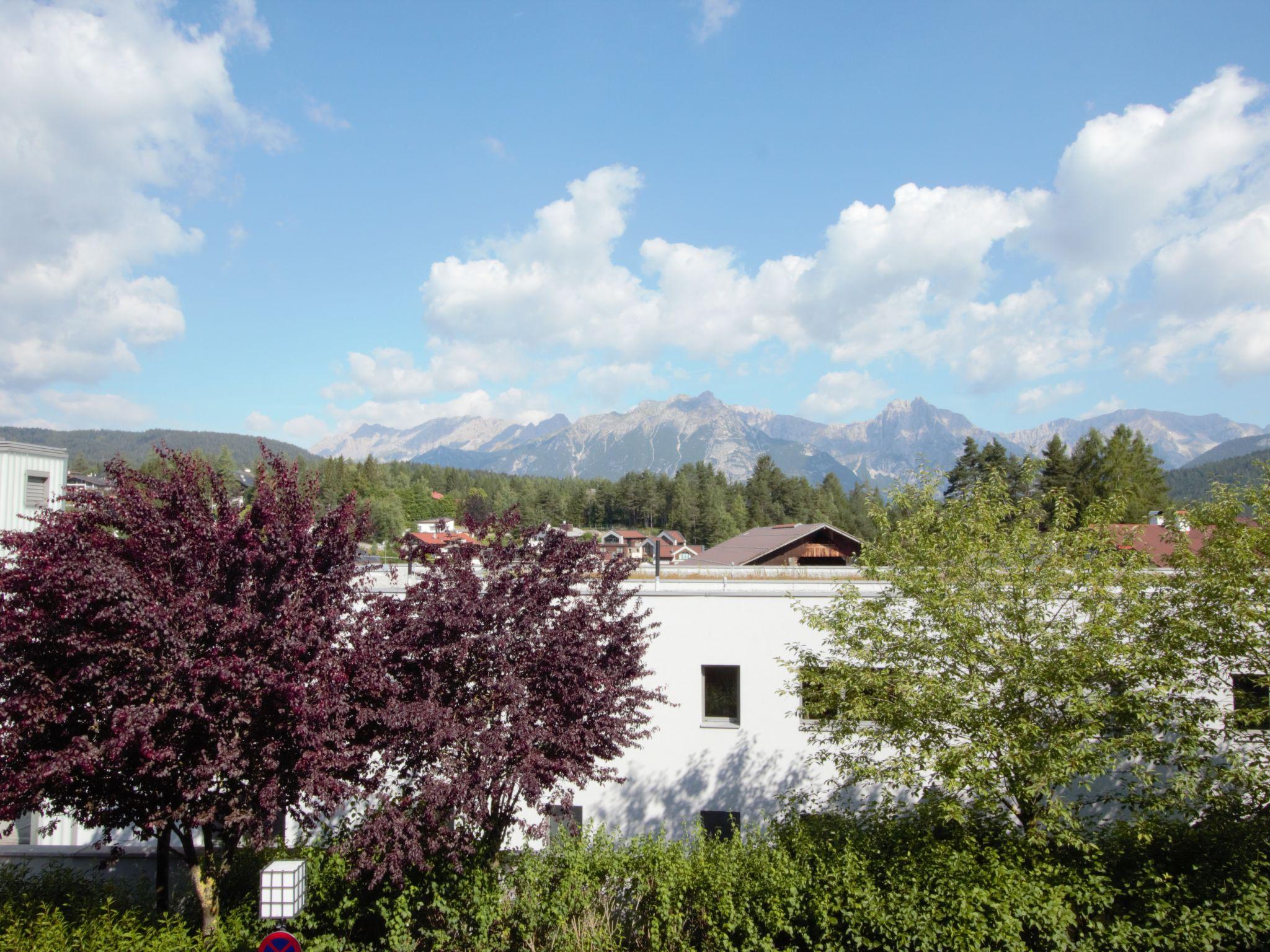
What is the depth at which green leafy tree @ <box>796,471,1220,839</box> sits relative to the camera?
9516mm

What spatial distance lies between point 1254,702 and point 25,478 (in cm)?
2949

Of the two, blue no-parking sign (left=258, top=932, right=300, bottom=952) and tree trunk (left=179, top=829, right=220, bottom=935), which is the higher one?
blue no-parking sign (left=258, top=932, right=300, bottom=952)

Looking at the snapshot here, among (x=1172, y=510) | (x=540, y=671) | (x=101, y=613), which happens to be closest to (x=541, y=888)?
(x=540, y=671)

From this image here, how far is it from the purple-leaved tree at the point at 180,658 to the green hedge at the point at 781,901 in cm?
133

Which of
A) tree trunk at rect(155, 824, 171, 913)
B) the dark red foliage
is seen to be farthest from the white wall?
tree trunk at rect(155, 824, 171, 913)

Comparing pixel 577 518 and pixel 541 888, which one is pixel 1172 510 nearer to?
pixel 541 888

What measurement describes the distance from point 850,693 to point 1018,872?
3.08 m

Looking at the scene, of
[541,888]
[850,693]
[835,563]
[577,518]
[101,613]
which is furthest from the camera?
[577,518]

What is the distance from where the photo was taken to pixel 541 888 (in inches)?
384

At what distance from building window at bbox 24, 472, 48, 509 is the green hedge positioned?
51.9 ft

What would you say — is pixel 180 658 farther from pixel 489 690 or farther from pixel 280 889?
pixel 489 690

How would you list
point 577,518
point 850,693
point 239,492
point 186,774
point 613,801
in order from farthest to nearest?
point 577,518, point 613,801, point 850,693, point 239,492, point 186,774

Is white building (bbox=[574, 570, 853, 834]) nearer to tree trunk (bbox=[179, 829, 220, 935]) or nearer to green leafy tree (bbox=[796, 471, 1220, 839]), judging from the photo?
green leafy tree (bbox=[796, 471, 1220, 839])

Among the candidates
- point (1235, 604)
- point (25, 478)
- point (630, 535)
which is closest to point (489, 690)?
point (1235, 604)
